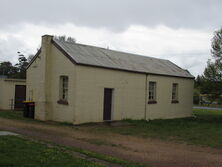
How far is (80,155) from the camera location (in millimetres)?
7984

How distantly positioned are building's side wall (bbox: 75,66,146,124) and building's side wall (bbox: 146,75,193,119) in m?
1.31

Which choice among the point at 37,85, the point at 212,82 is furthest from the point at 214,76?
the point at 37,85

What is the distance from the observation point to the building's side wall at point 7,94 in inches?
889

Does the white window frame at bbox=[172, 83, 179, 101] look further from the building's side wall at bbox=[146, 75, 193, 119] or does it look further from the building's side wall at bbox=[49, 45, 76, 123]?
the building's side wall at bbox=[49, 45, 76, 123]

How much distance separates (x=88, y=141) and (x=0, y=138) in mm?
3231

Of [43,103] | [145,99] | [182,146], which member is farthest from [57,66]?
[182,146]

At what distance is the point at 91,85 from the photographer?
53.2 ft

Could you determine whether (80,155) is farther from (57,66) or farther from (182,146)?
(57,66)

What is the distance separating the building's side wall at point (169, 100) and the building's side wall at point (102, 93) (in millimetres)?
1309

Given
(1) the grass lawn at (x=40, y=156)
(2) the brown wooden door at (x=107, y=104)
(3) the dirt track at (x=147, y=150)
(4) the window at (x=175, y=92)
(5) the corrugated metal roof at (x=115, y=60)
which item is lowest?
(3) the dirt track at (x=147, y=150)

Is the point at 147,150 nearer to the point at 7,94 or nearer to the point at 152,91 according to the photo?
the point at 152,91

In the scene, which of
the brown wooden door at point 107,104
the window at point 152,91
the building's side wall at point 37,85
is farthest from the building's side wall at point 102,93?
the building's side wall at point 37,85

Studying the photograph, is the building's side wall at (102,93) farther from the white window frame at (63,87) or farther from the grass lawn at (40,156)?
the grass lawn at (40,156)

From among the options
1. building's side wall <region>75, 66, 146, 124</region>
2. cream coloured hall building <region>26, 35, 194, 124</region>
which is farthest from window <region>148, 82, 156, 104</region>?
building's side wall <region>75, 66, 146, 124</region>
